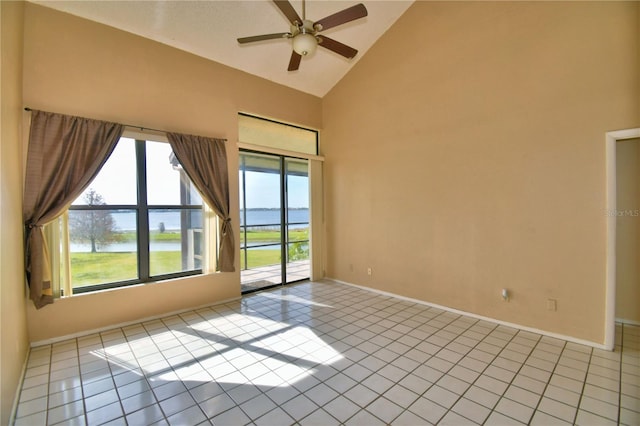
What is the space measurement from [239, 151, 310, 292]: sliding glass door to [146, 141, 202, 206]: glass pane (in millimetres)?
1373

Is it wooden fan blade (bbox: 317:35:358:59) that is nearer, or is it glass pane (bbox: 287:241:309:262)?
wooden fan blade (bbox: 317:35:358:59)

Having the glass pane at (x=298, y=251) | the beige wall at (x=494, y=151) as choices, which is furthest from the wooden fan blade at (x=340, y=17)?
the glass pane at (x=298, y=251)

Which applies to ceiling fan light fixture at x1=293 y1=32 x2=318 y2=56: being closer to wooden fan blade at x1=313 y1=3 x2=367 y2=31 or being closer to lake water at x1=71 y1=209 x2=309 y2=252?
wooden fan blade at x1=313 y1=3 x2=367 y2=31

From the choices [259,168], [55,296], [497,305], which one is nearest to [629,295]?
[497,305]

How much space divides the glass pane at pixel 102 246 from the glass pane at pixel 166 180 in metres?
0.38

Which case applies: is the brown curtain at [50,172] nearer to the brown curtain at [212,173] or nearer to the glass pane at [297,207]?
the brown curtain at [212,173]

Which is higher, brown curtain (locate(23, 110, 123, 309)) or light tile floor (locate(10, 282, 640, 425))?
brown curtain (locate(23, 110, 123, 309))

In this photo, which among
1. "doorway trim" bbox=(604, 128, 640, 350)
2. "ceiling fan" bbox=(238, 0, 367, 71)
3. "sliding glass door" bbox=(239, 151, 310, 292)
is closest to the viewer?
"ceiling fan" bbox=(238, 0, 367, 71)

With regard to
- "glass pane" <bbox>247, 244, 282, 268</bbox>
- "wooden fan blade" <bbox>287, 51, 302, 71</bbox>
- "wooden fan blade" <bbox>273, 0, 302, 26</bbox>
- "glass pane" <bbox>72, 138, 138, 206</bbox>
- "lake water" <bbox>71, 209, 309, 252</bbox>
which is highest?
"wooden fan blade" <bbox>273, 0, 302, 26</bbox>

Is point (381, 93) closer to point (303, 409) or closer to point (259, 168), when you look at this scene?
point (259, 168)

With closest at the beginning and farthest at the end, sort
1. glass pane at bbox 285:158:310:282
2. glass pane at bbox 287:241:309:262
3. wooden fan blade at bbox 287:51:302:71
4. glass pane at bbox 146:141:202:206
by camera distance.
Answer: wooden fan blade at bbox 287:51:302:71 < glass pane at bbox 146:141:202:206 < glass pane at bbox 285:158:310:282 < glass pane at bbox 287:241:309:262

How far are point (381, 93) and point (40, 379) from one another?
514 cm

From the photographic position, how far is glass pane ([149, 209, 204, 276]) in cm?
385

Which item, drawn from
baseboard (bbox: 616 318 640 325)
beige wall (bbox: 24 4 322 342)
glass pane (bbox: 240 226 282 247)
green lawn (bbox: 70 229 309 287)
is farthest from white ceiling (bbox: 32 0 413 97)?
baseboard (bbox: 616 318 640 325)
